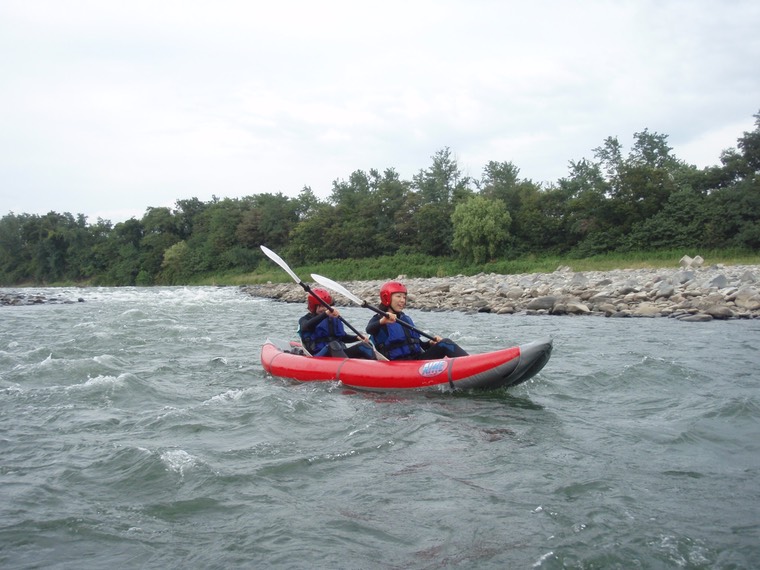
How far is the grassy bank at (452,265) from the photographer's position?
24094 millimetres

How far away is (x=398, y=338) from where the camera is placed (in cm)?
661

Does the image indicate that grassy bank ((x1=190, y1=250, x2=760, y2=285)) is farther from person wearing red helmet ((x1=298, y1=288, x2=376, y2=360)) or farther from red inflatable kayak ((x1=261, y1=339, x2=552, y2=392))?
red inflatable kayak ((x1=261, y1=339, x2=552, y2=392))

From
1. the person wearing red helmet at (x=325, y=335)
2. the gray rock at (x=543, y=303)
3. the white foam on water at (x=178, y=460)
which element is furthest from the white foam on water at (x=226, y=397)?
the gray rock at (x=543, y=303)

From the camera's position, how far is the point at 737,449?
4.13m

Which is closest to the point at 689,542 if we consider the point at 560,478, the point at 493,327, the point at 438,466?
the point at 560,478

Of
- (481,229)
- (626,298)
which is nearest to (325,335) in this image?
(626,298)

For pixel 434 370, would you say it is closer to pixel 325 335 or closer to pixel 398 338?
pixel 398 338

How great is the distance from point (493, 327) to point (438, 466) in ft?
25.8

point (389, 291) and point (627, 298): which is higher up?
point (389, 291)

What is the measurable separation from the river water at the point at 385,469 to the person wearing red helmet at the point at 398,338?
0.68 meters

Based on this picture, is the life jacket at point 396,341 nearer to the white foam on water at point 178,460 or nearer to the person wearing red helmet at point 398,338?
the person wearing red helmet at point 398,338

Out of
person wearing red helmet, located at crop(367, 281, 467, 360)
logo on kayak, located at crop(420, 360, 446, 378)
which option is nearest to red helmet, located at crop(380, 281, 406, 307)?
person wearing red helmet, located at crop(367, 281, 467, 360)

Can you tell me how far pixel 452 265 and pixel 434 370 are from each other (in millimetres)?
27496

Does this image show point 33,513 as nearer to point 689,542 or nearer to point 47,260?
point 689,542
